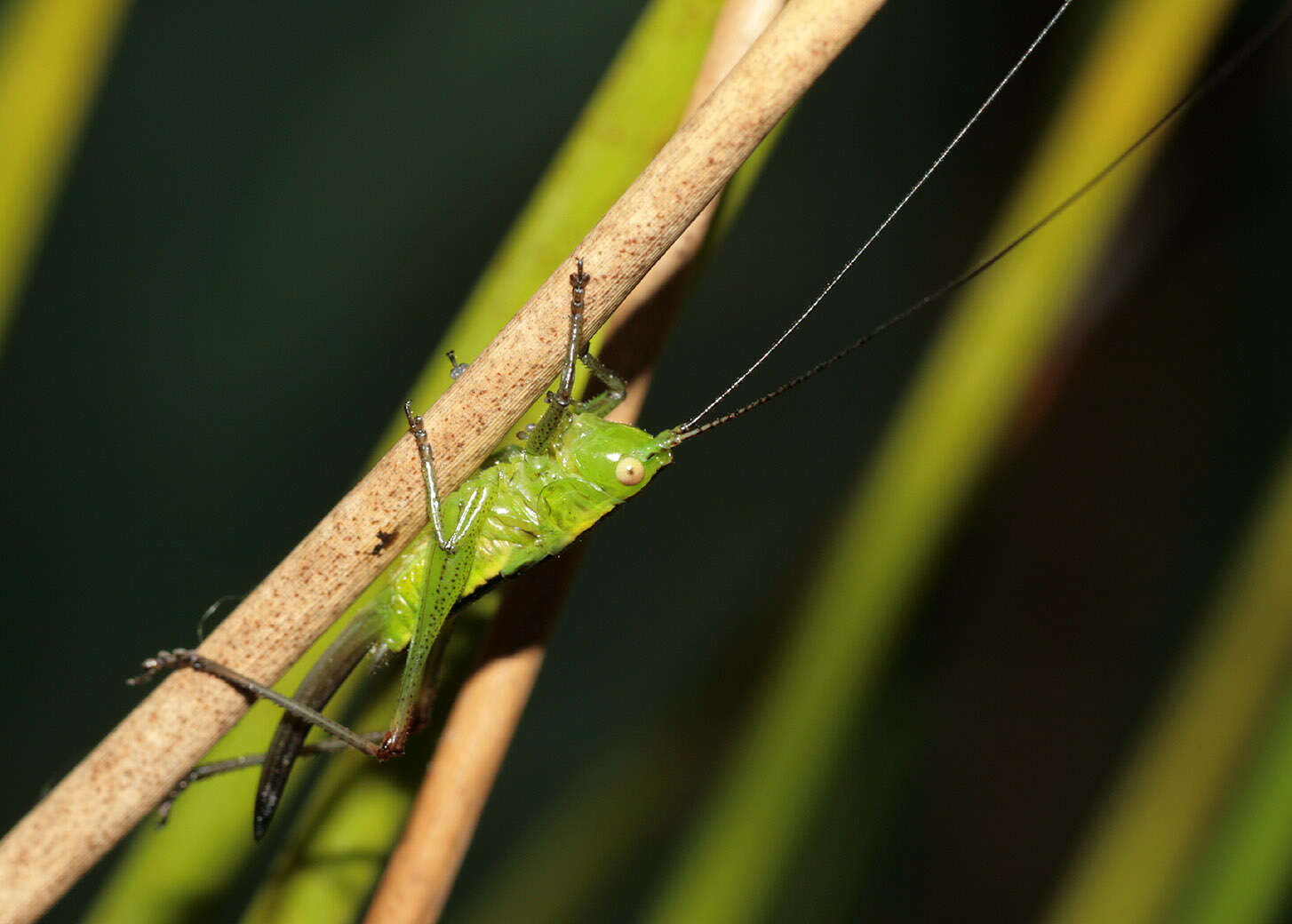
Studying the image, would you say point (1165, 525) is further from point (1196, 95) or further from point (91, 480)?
point (91, 480)

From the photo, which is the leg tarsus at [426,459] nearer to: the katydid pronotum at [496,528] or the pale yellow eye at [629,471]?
the katydid pronotum at [496,528]

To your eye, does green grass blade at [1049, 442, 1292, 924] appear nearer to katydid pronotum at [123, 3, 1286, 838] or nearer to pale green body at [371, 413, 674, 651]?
katydid pronotum at [123, 3, 1286, 838]

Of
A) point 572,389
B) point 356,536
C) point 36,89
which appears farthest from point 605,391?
point 36,89

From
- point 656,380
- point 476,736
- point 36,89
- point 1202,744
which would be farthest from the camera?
point 656,380

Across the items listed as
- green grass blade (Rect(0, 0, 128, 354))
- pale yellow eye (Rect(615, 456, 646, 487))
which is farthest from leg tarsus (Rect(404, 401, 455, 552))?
green grass blade (Rect(0, 0, 128, 354))

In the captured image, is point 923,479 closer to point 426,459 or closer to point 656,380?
point 426,459

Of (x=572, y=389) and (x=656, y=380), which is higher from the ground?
(x=656, y=380)

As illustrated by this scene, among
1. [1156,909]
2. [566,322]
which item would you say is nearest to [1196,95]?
[566,322]
